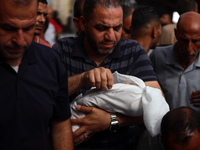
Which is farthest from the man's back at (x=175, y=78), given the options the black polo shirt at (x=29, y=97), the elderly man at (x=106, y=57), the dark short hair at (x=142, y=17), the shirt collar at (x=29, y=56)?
the shirt collar at (x=29, y=56)

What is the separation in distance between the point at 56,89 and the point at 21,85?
21cm

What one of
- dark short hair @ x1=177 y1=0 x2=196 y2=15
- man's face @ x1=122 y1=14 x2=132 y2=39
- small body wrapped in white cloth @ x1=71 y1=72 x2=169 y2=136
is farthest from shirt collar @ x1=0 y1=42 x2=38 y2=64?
dark short hair @ x1=177 y1=0 x2=196 y2=15

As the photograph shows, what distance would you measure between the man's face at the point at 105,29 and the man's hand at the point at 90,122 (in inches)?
18.3

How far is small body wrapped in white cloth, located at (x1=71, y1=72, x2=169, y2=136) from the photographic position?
1760mm

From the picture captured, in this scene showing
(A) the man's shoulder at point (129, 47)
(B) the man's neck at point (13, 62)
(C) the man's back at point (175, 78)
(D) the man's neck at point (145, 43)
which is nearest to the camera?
(B) the man's neck at point (13, 62)

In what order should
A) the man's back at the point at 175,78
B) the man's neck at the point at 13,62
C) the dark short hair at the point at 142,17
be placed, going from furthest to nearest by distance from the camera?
the dark short hair at the point at 142,17
the man's back at the point at 175,78
the man's neck at the point at 13,62

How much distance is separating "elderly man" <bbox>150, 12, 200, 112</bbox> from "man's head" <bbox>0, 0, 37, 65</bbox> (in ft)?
5.94

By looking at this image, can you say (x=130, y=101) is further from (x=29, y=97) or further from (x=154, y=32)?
(x=154, y=32)

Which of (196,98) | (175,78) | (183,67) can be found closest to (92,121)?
(196,98)

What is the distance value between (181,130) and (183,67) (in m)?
1.38

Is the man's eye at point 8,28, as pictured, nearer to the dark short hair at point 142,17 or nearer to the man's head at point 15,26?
the man's head at point 15,26

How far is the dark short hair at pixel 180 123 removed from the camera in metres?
1.63

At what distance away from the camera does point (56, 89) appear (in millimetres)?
1563

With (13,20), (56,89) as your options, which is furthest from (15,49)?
(56,89)
